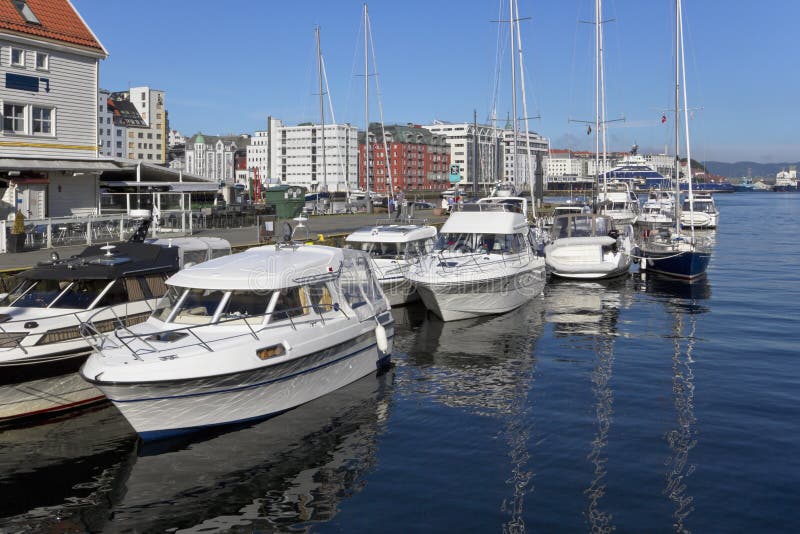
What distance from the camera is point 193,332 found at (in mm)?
13797

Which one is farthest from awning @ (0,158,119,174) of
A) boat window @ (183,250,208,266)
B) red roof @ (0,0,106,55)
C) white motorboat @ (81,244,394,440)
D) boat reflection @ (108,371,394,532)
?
boat reflection @ (108,371,394,532)

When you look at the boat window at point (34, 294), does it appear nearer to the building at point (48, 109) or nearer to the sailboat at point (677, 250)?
the building at point (48, 109)

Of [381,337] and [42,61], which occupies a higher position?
[42,61]

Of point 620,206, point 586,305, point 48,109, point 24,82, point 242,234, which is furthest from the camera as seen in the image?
point 620,206

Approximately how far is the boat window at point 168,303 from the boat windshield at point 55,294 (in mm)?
1828

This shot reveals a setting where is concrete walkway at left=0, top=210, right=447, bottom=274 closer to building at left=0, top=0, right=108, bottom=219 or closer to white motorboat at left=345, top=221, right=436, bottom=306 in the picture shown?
white motorboat at left=345, top=221, right=436, bottom=306

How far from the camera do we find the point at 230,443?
13.4m

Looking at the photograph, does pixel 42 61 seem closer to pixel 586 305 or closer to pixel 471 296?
pixel 471 296

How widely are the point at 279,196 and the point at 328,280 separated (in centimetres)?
3537

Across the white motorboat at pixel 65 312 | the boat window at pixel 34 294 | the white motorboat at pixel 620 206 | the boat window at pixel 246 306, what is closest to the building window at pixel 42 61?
the white motorboat at pixel 65 312

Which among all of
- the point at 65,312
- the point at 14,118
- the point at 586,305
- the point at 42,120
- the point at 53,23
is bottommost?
the point at 586,305

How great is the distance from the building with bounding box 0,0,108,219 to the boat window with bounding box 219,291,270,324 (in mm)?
A: 18459

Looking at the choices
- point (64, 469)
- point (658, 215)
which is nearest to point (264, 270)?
point (64, 469)

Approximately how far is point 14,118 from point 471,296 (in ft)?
63.1
